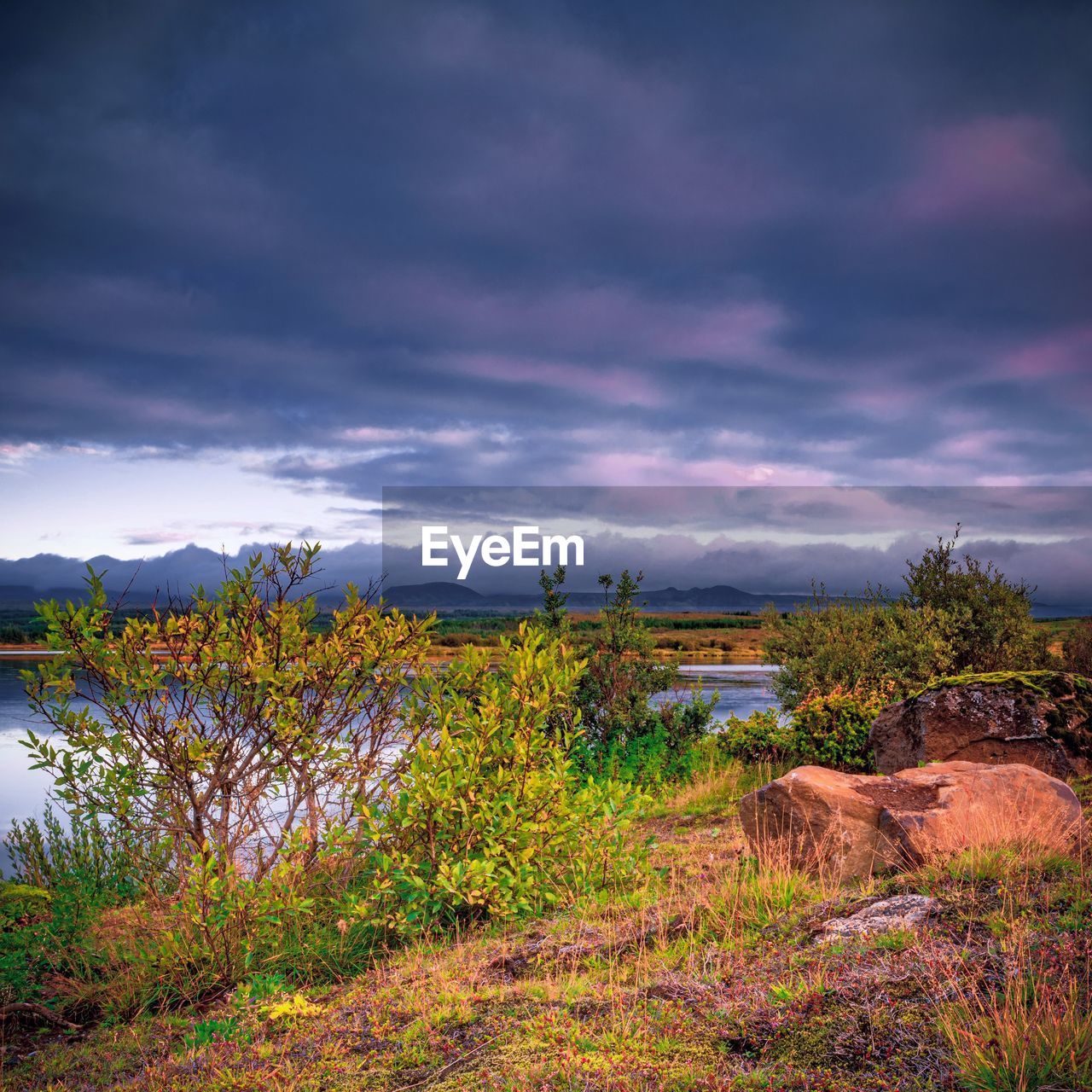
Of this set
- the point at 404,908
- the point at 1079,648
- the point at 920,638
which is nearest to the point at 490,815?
the point at 404,908

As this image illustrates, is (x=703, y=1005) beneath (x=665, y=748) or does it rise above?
above

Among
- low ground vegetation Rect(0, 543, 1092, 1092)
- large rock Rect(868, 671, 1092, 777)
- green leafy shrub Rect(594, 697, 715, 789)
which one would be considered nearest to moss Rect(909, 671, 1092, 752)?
large rock Rect(868, 671, 1092, 777)

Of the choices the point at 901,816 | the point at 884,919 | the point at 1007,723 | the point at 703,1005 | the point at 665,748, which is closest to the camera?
the point at 703,1005

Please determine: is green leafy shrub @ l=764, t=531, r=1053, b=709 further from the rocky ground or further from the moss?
the rocky ground

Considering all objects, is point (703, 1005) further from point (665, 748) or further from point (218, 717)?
point (665, 748)

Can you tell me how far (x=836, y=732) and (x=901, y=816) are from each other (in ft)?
18.0

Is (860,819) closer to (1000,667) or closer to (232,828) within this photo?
(232,828)

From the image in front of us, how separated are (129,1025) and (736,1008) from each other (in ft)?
13.8

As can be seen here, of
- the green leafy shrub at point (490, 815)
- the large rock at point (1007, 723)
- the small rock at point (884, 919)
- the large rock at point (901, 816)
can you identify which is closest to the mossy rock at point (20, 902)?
the green leafy shrub at point (490, 815)

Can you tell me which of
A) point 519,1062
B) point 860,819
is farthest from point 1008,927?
point 519,1062

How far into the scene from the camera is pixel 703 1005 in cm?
420

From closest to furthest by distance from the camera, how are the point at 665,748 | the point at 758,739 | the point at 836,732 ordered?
the point at 836,732, the point at 758,739, the point at 665,748

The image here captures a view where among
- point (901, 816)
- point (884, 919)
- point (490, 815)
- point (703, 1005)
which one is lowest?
point (703, 1005)

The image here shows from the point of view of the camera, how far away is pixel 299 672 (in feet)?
20.2
